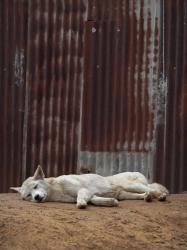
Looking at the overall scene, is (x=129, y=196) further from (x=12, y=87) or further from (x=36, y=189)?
(x=12, y=87)

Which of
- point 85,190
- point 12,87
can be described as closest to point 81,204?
point 85,190

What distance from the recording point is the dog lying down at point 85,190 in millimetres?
8547

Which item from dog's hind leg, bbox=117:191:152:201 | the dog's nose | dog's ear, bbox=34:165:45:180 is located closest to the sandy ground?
the dog's nose

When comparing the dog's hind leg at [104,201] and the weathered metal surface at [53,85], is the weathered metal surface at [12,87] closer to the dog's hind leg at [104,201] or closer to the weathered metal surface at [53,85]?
the weathered metal surface at [53,85]

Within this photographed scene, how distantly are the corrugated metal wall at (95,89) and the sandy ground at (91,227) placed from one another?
256 cm

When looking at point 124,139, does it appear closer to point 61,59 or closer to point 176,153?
point 176,153

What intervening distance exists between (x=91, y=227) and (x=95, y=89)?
14.0 ft

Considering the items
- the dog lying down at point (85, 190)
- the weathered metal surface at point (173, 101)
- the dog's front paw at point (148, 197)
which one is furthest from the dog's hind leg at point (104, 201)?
the weathered metal surface at point (173, 101)

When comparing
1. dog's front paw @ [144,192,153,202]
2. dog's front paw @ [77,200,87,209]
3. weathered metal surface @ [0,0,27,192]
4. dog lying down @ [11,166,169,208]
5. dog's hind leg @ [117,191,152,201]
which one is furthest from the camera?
weathered metal surface @ [0,0,27,192]

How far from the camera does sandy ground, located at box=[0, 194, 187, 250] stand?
6504mm

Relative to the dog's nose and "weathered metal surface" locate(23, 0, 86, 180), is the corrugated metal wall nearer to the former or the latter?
"weathered metal surface" locate(23, 0, 86, 180)

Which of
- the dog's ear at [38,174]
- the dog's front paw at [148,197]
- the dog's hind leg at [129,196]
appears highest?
the dog's ear at [38,174]

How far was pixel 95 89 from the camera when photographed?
10.8 metres

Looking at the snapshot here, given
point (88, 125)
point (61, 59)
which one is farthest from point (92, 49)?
point (88, 125)
